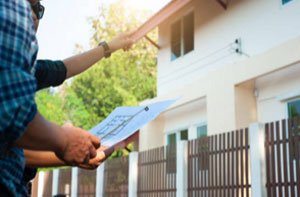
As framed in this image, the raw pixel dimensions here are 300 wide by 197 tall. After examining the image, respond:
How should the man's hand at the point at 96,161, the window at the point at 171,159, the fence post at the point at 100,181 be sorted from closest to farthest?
the man's hand at the point at 96,161 < the window at the point at 171,159 < the fence post at the point at 100,181

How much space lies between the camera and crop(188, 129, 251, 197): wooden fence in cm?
769

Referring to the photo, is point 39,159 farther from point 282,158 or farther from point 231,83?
point 231,83

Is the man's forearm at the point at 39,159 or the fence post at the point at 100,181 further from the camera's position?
the fence post at the point at 100,181

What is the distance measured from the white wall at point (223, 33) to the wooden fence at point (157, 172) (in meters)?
2.78

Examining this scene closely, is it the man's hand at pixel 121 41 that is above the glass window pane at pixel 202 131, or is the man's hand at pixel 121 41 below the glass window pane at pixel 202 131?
below

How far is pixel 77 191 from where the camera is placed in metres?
14.1

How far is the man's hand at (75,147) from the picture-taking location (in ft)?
4.24

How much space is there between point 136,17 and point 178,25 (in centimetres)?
1722

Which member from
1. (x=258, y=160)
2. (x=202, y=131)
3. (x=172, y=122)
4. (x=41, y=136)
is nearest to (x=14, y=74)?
(x=41, y=136)

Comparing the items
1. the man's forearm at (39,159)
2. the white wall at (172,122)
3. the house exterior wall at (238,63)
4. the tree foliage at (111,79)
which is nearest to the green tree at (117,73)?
the tree foliage at (111,79)

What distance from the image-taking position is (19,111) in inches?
42.5

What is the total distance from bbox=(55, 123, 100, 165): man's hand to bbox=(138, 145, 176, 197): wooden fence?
8378mm

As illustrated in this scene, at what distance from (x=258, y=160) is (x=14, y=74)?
6.50 meters

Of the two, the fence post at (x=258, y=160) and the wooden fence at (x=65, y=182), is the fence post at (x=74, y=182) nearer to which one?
the wooden fence at (x=65, y=182)
